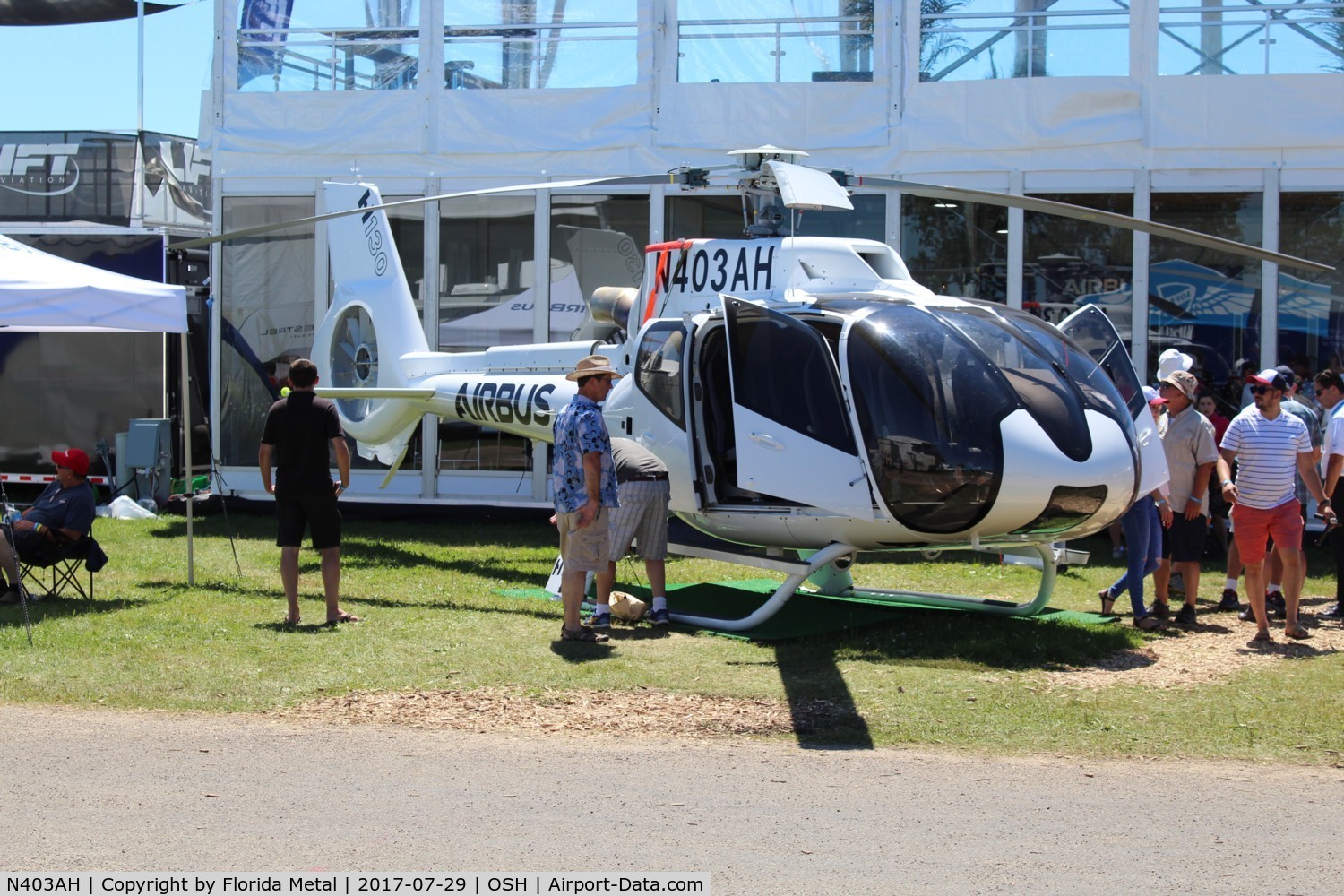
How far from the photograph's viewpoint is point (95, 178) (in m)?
22.0

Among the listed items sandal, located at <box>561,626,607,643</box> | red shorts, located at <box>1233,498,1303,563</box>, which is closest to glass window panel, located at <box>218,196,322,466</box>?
sandal, located at <box>561,626,607,643</box>

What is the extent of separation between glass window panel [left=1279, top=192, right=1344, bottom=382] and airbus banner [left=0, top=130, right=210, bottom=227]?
52.4ft

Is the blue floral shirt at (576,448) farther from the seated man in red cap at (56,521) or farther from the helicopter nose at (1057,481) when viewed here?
the seated man in red cap at (56,521)

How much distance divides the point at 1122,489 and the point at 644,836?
13.5 feet

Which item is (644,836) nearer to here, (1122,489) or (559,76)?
(1122,489)

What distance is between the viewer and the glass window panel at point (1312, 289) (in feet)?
42.7

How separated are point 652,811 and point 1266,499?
5.08 m

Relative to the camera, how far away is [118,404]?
1653cm

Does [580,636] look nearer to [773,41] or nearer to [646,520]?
[646,520]

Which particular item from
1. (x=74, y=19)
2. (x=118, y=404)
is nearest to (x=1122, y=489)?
(x=118, y=404)

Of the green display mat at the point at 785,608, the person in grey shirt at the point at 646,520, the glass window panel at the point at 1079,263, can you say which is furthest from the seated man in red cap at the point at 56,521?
the glass window panel at the point at 1079,263

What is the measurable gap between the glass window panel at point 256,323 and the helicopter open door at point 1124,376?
30.6 feet

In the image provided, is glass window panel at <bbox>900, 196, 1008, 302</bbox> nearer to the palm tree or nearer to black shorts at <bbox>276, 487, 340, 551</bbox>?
the palm tree

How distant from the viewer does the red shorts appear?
8211mm
